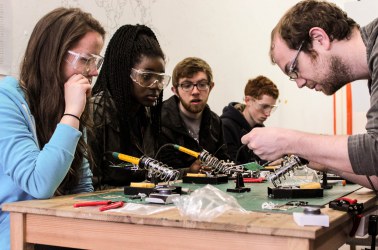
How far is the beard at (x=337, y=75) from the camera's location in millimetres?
1633

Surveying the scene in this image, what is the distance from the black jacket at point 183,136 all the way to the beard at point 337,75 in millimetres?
1198

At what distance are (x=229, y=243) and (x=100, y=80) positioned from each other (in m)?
1.41

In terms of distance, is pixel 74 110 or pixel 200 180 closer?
pixel 74 110

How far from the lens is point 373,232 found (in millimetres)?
1367

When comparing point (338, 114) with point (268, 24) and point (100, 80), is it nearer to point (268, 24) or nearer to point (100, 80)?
point (268, 24)

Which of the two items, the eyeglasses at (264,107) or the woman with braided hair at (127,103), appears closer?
the woman with braided hair at (127,103)

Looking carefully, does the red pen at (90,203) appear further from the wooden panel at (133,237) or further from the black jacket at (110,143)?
the black jacket at (110,143)

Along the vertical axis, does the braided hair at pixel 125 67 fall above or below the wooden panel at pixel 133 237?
above

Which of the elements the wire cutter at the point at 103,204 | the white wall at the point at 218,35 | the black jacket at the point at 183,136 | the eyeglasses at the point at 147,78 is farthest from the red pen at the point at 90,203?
the black jacket at the point at 183,136

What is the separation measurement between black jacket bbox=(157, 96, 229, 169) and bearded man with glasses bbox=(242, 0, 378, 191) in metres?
1.07

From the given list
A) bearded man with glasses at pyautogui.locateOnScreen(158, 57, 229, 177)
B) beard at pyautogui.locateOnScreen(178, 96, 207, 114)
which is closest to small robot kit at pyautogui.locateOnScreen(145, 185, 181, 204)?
bearded man with glasses at pyautogui.locateOnScreen(158, 57, 229, 177)

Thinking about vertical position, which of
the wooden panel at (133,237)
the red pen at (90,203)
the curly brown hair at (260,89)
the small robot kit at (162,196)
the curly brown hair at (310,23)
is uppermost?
the curly brown hair at (310,23)

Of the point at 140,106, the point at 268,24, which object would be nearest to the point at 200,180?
the point at 140,106

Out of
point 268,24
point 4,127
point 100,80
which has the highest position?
point 268,24
